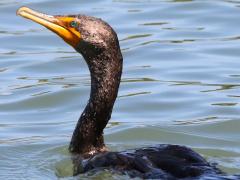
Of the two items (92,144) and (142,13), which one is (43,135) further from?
(142,13)

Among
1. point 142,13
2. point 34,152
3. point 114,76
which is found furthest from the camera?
point 142,13

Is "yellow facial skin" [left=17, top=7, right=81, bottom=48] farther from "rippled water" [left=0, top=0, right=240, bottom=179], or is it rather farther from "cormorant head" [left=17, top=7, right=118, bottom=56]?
"rippled water" [left=0, top=0, right=240, bottom=179]

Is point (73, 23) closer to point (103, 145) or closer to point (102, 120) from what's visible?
point (102, 120)

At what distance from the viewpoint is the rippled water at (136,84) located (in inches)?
472

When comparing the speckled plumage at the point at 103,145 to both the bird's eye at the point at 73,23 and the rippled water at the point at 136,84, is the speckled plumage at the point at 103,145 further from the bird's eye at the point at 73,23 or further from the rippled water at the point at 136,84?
the rippled water at the point at 136,84

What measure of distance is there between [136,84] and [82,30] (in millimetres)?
3776

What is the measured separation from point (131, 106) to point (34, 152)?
196 cm

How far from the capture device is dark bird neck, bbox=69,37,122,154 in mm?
10688

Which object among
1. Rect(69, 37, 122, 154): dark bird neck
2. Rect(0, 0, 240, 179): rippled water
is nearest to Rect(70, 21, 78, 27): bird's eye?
Rect(69, 37, 122, 154): dark bird neck

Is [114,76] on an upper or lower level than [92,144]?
upper

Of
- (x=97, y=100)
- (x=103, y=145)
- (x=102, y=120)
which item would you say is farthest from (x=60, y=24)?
(x=103, y=145)

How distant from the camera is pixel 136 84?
47.0ft

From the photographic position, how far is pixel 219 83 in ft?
46.6

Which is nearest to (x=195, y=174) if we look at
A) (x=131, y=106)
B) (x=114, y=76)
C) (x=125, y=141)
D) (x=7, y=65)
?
(x=114, y=76)
